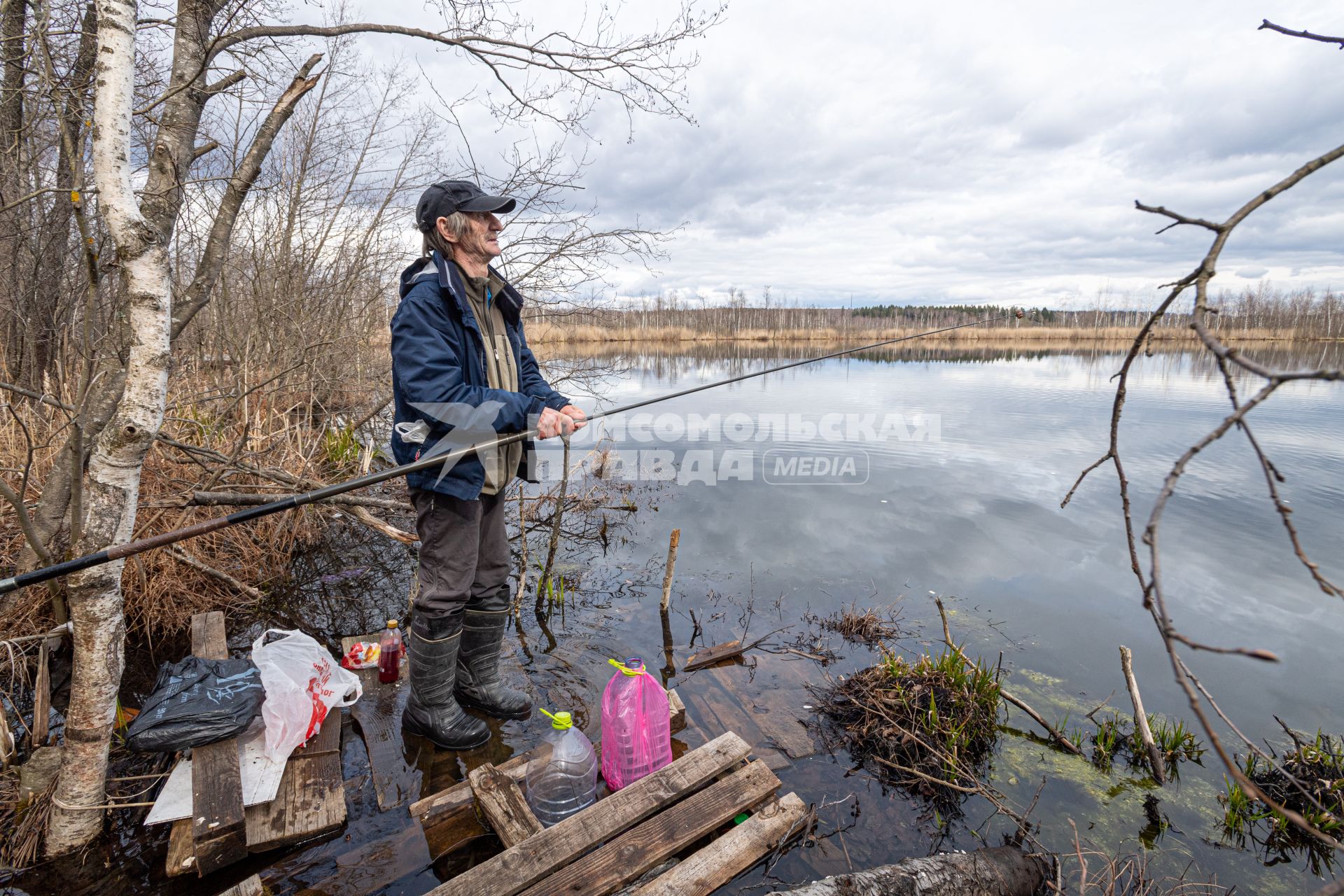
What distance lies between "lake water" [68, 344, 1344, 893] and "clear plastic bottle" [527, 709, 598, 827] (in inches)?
13.6

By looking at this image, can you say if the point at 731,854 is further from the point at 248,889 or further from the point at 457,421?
the point at 457,421

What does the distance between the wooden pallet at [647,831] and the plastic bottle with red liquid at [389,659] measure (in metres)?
1.16

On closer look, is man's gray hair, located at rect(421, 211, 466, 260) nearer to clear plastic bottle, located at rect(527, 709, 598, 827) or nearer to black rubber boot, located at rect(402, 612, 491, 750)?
black rubber boot, located at rect(402, 612, 491, 750)

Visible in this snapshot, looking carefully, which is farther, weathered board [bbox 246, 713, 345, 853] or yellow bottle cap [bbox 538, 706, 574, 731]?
yellow bottle cap [bbox 538, 706, 574, 731]

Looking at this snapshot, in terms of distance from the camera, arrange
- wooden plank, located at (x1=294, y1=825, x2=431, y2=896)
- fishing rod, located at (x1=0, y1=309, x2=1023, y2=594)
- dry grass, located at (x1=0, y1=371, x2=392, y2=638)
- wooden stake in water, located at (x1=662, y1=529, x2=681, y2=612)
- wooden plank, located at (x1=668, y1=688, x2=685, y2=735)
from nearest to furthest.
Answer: fishing rod, located at (x1=0, y1=309, x2=1023, y2=594)
wooden plank, located at (x1=294, y1=825, x2=431, y2=896)
wooden plank, located at (x1=668, y1=688, x2=685, y2=735)
dry grass, located at (x1=0, y1=371, x2=392, y2=638)
wooden stake in water, located at (x1=662, y1=529, x2=681, y2=612)

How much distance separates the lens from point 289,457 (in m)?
5.86

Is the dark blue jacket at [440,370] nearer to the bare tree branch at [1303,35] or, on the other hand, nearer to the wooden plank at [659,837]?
the wooden plank at [659,837]

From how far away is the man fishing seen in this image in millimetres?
Answer: 2787

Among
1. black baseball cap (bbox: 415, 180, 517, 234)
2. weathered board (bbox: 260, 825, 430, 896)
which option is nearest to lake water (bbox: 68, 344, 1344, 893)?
weathered board (bbox: 260, 825, 430, 896)

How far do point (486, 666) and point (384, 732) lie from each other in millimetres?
557

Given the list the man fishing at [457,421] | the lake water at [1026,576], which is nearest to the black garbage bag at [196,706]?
the man fishing at [457,421]

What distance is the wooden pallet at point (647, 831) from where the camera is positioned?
2.31 metres

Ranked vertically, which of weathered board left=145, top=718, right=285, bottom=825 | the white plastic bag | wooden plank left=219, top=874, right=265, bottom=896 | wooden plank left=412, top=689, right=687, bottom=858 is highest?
the white plastic bag

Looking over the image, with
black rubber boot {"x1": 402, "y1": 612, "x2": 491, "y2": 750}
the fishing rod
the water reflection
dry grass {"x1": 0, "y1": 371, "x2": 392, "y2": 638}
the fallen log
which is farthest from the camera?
dry grass {"x1": 0, "y1": 371, "x2": 392, "y2": 638}
